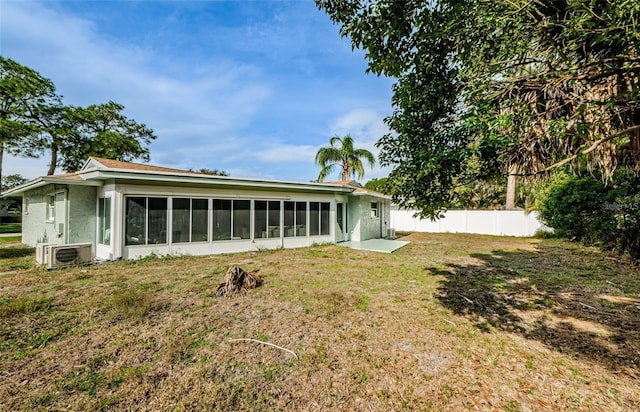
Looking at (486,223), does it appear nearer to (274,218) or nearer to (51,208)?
(274,218)

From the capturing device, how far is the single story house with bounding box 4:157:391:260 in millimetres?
8250

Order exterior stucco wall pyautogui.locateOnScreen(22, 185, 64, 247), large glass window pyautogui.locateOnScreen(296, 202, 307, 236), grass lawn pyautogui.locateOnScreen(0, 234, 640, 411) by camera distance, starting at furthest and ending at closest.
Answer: large glass window pyautogui.locateOnScreen(296, 202, 307, 236)
exterior stucco wall pyautogui.locateOnScreen(22, 185, 64, 247)
grass lawn pyautogui.locateOnScreen(0, 234, 640, 411)

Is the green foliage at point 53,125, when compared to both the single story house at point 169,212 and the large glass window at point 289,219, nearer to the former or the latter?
the single story house at point 169,212

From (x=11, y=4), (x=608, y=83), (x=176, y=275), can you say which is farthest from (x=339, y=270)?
(x=11, y=4)

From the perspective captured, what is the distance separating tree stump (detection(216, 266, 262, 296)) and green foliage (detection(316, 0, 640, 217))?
13.0 feet

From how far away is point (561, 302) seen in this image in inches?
196

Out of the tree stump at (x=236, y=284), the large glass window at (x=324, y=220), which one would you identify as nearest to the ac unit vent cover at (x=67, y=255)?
the tree stump at (x=236, y=284)

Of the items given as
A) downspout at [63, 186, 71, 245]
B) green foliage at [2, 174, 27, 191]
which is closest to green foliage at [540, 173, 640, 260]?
downspout at [63, 186, 71, 245]

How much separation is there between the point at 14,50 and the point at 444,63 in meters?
27.5

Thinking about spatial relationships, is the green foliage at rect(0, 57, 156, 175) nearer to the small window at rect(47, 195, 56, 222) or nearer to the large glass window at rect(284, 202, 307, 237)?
the small window at rect(47, 195, 56, 222)

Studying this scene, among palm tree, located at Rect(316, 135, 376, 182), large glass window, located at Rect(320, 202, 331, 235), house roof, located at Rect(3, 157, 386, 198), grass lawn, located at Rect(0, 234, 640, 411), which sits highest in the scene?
palm tree, located at Rect(316, 135, 376, 182)

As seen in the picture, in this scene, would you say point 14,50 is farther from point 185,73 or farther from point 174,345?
point 174,345

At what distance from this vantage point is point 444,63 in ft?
10.9

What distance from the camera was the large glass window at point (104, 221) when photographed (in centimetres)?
834
